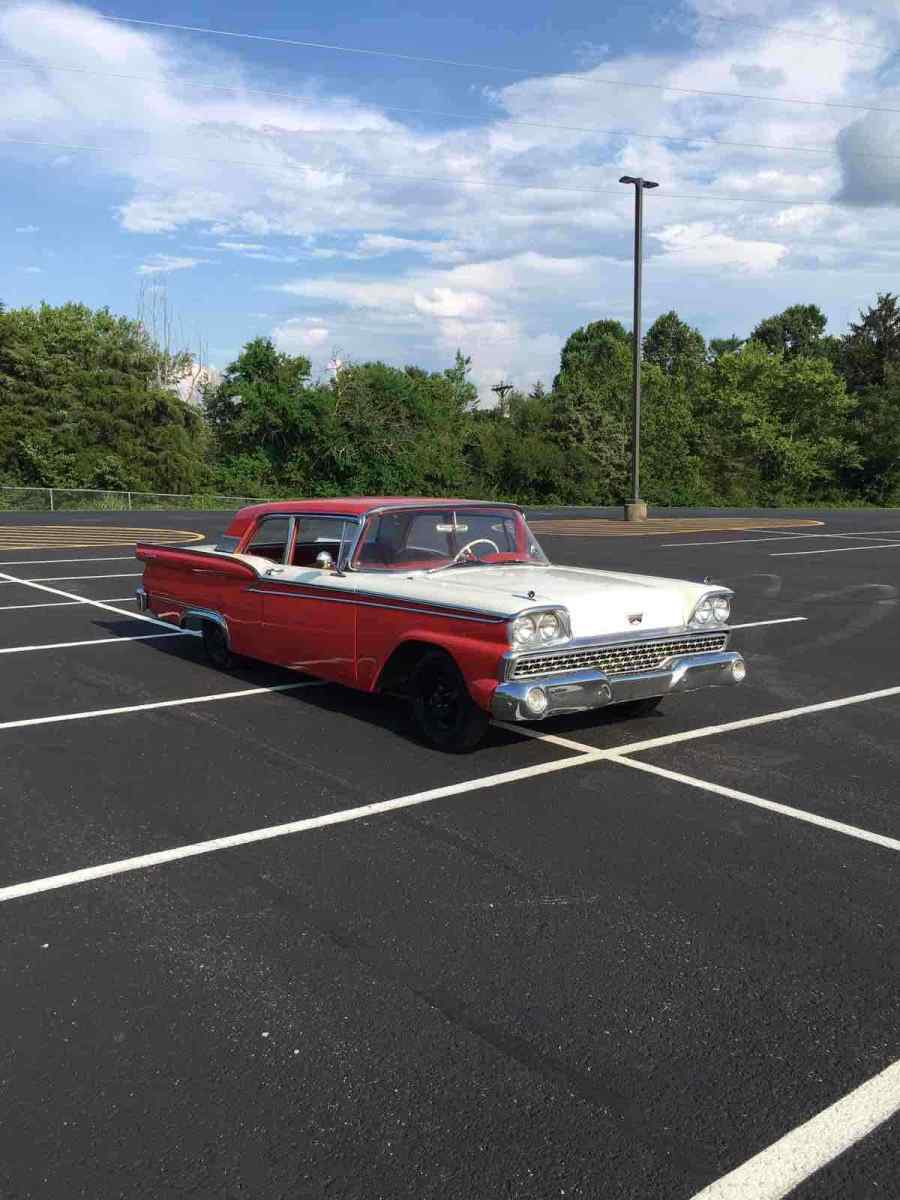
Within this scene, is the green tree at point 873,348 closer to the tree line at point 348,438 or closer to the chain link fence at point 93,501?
the tree line at point 348,438

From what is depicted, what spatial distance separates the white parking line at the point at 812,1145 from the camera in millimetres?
2525

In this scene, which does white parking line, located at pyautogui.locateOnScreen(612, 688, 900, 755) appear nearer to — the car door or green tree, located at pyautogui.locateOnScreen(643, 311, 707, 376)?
the car door

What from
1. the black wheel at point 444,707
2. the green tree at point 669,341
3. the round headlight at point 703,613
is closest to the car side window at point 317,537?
the black wheel at point 444,707

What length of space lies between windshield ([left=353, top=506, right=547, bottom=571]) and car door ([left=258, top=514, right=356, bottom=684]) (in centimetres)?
21

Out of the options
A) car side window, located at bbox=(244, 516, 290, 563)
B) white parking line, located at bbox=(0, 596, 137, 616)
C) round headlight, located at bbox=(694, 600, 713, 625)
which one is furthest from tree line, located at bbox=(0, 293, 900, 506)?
round headlight, located at bbox=(694, 600, 713, 625)

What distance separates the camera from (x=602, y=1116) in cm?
281

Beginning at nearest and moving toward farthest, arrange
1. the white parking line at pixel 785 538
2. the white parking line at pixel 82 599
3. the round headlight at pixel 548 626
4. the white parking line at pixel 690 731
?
the round headlight at pixel 548 626 → the white parking line at pixel 690 731 → the white parking line at pixel 82 599 → the white parking line at pixel 785 538

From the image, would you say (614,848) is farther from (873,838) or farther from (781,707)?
(781,707)

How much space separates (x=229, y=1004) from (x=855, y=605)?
11321 mm

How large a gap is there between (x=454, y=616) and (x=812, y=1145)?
12.1 ft

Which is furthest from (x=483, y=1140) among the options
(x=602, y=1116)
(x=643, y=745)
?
(x=643, y=745)

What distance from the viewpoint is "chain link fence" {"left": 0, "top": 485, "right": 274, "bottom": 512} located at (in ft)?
127

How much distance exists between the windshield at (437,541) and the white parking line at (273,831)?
172 centimetres

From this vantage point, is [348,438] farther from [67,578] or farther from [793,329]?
[793,329]
